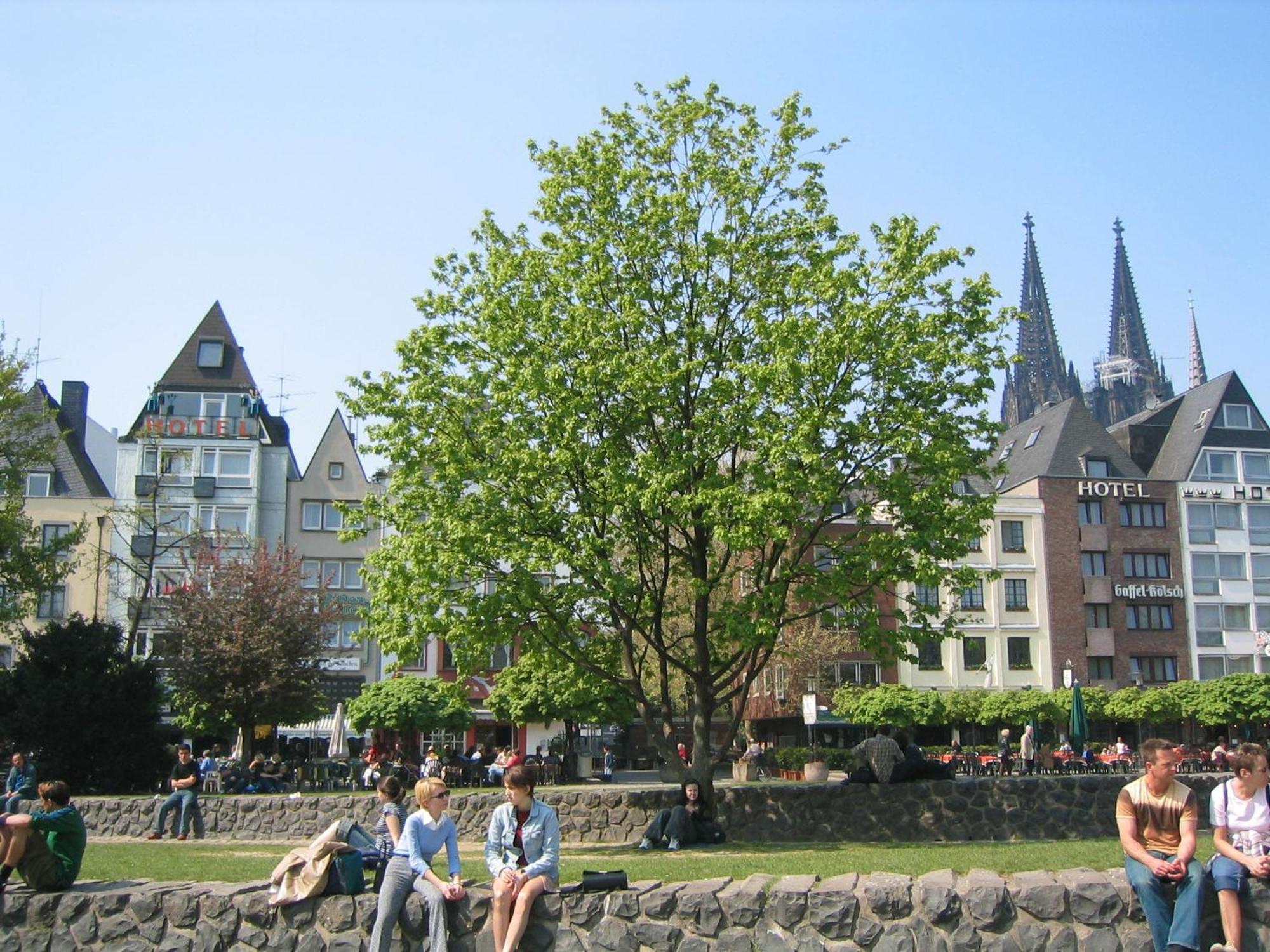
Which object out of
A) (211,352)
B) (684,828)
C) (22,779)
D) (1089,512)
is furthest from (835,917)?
(1089,512)

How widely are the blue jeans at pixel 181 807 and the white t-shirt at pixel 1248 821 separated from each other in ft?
66.9

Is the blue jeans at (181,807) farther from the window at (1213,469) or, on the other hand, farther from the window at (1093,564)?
the window at (1213,469)

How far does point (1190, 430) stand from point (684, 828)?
59.0 meters

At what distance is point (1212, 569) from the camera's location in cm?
6856

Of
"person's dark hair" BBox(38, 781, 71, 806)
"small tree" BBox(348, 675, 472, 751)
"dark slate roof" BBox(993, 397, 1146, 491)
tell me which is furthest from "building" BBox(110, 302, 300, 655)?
"person's dark hair" BBox(38, 781, 71, 806)

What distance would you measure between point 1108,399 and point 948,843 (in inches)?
6356

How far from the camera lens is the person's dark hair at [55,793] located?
1284cm

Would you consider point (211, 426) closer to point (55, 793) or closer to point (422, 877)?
point (55, 793)

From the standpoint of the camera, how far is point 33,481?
204 ft

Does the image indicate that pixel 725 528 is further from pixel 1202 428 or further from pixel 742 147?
pixel 1202 428

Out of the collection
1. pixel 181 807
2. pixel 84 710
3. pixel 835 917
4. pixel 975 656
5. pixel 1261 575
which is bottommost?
pixel 181 807

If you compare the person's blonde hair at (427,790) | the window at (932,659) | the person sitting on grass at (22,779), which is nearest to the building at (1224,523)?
the window at (932,659)

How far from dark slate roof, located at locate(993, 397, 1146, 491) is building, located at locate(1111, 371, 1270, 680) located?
2485 millimetres

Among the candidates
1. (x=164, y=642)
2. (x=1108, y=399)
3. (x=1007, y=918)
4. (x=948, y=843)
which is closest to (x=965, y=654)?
(x=164, y=642)
